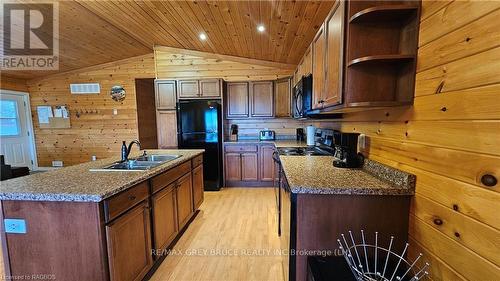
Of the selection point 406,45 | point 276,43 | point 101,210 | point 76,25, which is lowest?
point 101,210

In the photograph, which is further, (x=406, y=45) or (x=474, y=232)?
(x=406, y=45)

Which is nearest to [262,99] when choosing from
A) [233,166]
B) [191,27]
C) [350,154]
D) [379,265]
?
[233,166]

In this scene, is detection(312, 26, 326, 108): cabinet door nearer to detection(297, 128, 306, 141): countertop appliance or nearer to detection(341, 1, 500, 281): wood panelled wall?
detection(341, 1, 500, 281): wood panelled wall

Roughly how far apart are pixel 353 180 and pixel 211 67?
404cm

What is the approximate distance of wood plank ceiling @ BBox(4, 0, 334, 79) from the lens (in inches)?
104

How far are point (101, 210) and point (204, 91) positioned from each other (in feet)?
10.8

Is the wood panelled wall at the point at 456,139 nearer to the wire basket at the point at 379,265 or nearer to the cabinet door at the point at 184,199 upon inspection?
the wire basket at the point at 379,265

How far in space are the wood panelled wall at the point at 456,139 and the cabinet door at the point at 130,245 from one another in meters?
Answer: 1.81

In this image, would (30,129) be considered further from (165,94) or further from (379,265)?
(379,265)

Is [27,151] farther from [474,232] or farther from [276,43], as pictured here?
[474,232]

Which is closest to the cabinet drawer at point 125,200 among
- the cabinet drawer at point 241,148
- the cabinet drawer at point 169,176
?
the cabinet drawer at point 169,176

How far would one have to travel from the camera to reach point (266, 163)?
4.30 meters

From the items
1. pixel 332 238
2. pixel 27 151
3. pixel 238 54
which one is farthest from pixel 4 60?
pixel 332 238

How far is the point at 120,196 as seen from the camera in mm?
1483
